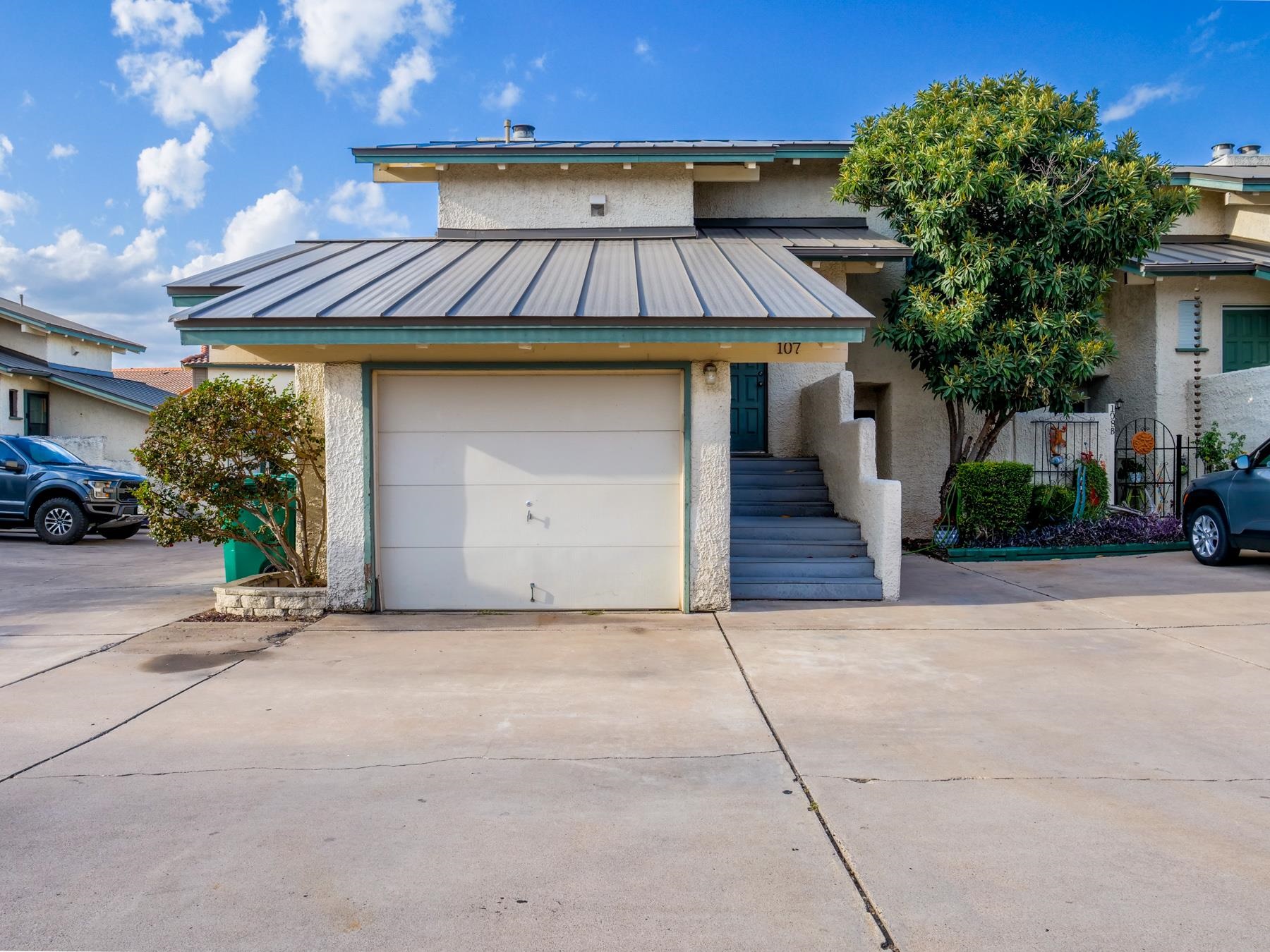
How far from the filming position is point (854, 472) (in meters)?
10.2

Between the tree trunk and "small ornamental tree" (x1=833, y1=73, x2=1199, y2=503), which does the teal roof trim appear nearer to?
"small ornamental tree" (x1=833, y1=73, x2=1199, y2=503)

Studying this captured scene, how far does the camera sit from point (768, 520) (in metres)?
10.5

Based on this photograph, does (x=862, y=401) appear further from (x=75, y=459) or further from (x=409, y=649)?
(x=75, y=459)

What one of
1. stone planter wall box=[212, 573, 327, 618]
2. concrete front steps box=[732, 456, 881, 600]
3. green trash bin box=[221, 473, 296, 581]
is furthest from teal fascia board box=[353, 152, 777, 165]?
stone planter wall box=[212, 573, 327, 618]

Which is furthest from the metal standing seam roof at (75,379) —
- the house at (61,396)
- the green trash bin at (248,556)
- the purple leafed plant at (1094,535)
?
the purple leafed plant at (1094,535)

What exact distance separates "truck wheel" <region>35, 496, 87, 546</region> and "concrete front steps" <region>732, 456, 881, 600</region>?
38.0 ft

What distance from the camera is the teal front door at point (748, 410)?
1364 cm

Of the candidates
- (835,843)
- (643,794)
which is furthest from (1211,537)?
(643,794)

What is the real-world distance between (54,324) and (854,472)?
25334mm

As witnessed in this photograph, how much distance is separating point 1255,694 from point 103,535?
17.6 m

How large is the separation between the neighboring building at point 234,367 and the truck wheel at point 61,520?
3.02m

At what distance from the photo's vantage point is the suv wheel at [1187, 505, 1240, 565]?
10539 mm

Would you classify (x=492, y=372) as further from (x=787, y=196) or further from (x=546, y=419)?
(x=787, y=196)

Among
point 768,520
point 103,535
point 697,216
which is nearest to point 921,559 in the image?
point 768,520
